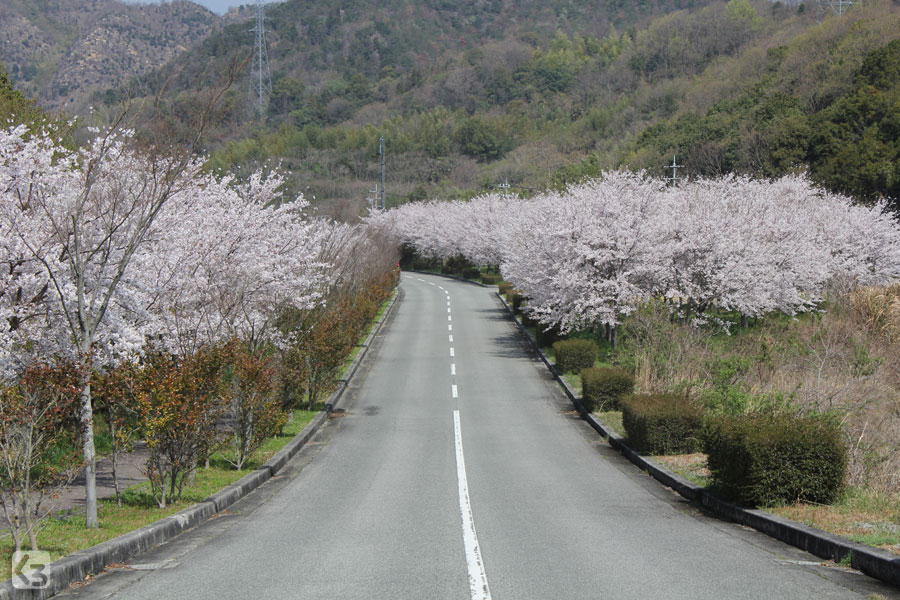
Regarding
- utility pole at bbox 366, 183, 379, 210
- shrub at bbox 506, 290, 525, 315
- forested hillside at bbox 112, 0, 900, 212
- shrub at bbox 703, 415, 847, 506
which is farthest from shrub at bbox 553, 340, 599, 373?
utility pole at bbox 366, 183, 379, 210

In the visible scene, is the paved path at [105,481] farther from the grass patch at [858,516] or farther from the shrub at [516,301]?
the shrub at [516,301]

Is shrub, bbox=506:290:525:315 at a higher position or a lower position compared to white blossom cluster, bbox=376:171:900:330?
lower

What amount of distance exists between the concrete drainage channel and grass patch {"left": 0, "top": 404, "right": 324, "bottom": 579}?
20cm

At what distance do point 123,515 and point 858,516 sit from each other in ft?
28.5

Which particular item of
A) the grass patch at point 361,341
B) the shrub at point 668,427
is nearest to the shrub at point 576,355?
the grass patch at point 361,341

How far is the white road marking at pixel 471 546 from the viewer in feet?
22.9

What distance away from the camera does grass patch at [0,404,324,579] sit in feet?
26.7

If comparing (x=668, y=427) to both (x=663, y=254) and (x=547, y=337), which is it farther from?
(x=547, y=337)

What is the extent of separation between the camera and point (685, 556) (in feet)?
26.9

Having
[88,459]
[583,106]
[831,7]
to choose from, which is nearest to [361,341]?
[88,459]

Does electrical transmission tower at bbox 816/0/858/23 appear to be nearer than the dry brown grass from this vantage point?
No

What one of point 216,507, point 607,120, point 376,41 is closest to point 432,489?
point 216,507

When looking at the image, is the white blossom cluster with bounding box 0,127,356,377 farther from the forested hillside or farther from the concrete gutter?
the concrete gutter

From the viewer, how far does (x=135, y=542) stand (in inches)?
333
